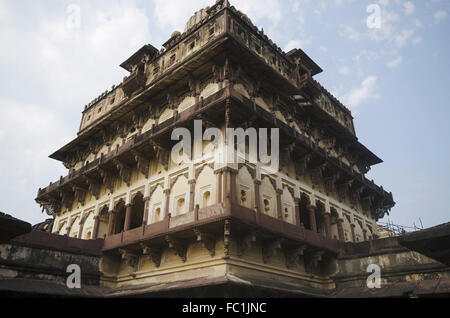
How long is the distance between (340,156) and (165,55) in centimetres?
1231

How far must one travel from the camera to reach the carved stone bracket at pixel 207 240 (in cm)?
1222

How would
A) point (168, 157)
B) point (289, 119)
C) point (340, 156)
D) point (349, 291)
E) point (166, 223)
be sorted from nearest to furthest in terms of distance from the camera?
point (166, 223) → point (349, 291) → point (168, 157) → point (289, 119) → point (340, 156)

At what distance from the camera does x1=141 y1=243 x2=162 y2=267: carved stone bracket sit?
14.1m

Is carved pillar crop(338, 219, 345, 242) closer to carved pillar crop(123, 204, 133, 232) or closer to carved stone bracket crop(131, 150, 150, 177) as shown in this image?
carved stone bracket crop(131, 150, 150, 177)

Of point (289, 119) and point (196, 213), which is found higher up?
point (289, 119)

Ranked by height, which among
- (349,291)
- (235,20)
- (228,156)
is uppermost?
(235,20)

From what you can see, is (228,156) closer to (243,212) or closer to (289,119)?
(243,212)

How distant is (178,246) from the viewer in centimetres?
1320

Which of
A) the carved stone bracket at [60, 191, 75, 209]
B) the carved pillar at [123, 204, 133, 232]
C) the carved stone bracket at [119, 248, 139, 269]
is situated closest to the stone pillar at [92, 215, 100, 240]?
the carved pillar at [123, 204, 133, 232]

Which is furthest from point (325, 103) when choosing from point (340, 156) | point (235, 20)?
point (235, 20)

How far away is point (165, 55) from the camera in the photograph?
19.9 meters

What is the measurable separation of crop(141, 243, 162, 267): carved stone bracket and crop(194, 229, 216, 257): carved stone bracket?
9.10ft

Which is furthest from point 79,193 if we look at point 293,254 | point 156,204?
point 293,254

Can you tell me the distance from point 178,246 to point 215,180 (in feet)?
9.22
